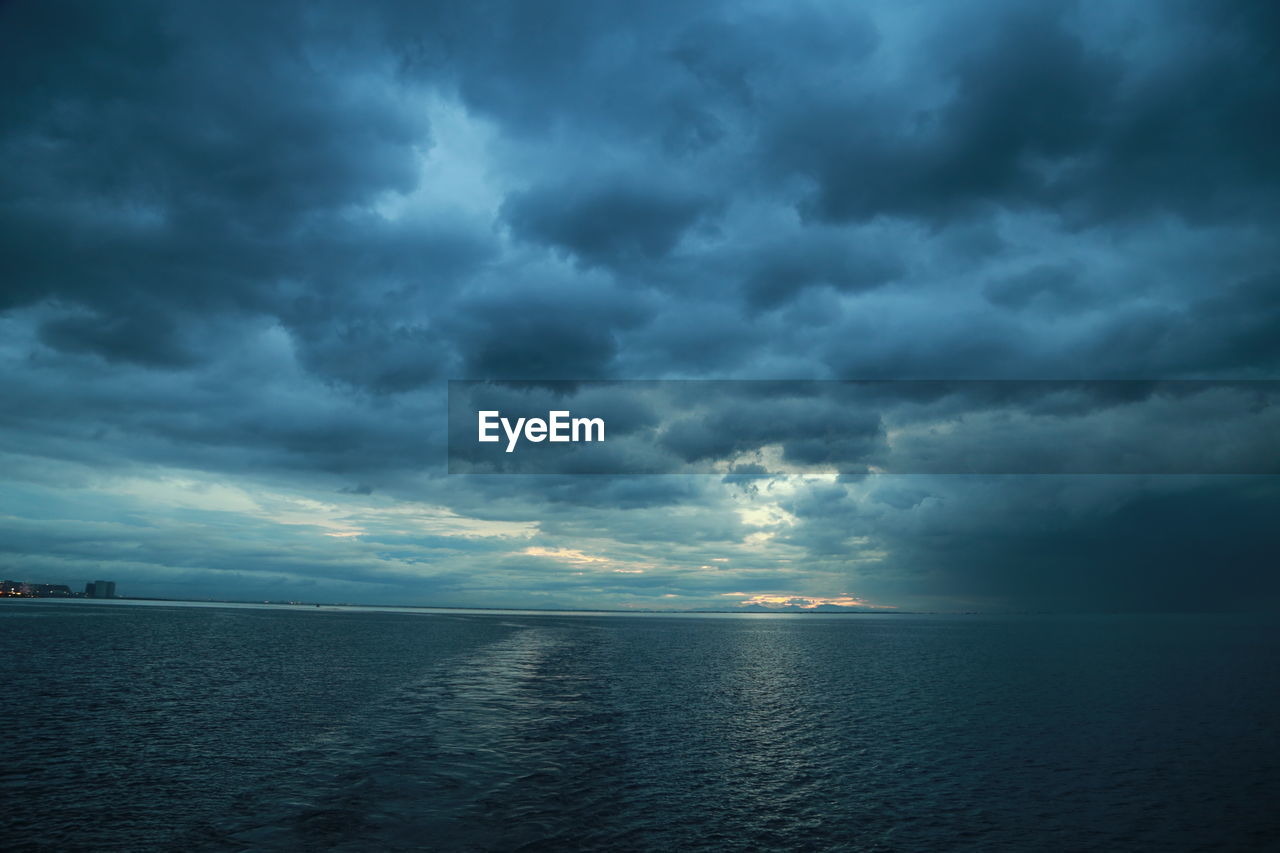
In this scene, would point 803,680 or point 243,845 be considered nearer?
point 243,845

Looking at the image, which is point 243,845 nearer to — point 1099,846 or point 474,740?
point 474,740

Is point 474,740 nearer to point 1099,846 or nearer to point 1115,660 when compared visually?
point 1099,846

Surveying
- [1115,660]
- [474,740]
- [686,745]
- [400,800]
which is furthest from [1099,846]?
[1115,660]

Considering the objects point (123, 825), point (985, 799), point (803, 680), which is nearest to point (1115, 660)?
point (803, 680)

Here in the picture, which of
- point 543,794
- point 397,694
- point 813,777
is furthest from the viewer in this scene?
point 397,694

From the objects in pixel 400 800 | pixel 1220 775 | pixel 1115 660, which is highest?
pixel 400 800

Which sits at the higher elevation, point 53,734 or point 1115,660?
point 53,734

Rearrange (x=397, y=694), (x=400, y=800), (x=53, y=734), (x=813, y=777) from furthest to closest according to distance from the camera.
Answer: (x=397, y=694), (x=53, y=734), (x=813, y=777), (x=400, y=800)
